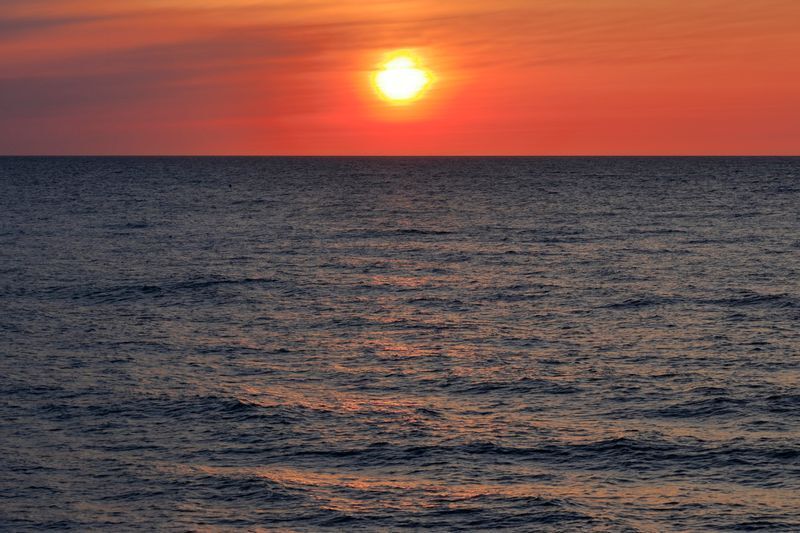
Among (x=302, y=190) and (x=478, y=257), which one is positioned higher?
(x=302, y=190)

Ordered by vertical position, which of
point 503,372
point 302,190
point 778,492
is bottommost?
point 778,492

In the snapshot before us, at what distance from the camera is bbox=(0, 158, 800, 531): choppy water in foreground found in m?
23.7

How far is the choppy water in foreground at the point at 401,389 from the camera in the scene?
23.7m

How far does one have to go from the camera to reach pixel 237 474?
83.5 feet

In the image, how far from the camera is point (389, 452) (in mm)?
27281

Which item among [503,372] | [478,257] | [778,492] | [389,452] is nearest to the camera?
[778,492]

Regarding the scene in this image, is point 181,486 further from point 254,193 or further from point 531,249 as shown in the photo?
point 254,193

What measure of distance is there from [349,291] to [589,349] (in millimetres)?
20070

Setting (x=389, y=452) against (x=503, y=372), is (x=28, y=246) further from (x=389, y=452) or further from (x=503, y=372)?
(x=389, y=452)

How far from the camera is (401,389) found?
112 feet

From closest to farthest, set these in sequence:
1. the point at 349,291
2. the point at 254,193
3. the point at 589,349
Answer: the point at 589,349 < the point at 349,291 < the point at 254,193

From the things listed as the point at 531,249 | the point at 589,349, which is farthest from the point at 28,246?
the point at 589,349

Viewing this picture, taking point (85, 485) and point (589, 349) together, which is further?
point (589, 349)

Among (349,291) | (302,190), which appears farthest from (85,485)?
(302,190)
